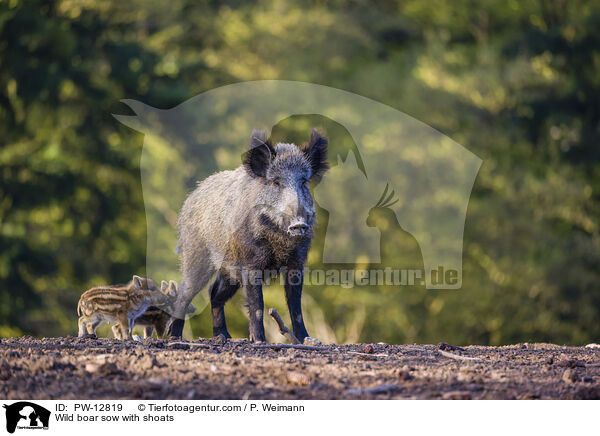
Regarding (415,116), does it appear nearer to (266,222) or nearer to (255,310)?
(266,222)

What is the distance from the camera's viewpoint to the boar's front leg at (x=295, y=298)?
7438mm

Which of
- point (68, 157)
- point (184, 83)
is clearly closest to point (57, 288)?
point (68, 157)

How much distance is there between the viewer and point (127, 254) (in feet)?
77.0

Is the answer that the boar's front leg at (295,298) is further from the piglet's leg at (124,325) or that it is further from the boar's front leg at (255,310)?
the piglet's leg at (124,325)

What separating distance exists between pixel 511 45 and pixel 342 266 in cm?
883

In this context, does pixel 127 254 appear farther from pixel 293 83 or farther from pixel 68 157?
pixel 293 83

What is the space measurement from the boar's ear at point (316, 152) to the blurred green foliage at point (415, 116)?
45.5 ft

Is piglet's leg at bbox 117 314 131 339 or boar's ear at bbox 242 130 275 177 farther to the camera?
piglet's leg at bbox 117 314 131 339

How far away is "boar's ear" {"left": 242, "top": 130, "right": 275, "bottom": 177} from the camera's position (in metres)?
7.52

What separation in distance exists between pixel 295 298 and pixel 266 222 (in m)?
0.73

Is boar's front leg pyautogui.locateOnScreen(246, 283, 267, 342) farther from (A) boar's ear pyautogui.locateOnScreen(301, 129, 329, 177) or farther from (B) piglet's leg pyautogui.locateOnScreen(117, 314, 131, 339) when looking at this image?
(B) piglet's leg pyautogui.locateOnScreen(117, 314, 131, 339)
